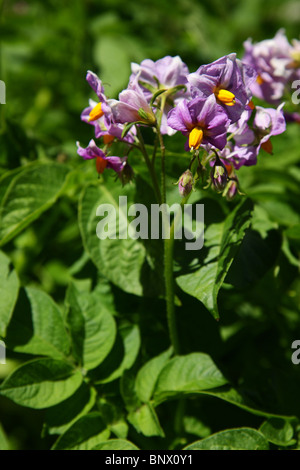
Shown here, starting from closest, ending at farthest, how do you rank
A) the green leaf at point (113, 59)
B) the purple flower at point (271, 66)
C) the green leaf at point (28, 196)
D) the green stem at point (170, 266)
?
the green stem at point (170, 266), the green leaf at point (28, 196), the purple flower at point (271, 66), the green leaf at point (113, 59)

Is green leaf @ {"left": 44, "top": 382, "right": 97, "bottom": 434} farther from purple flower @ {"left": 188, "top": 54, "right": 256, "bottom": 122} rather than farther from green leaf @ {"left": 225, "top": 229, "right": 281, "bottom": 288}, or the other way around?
purple flower @ {"left": 188, "top": 54, "right": 256, "bottom": 122}

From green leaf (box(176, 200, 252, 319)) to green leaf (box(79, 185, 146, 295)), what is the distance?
0.51 feet

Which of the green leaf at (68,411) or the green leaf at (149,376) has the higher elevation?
the green leaf at (149,376)

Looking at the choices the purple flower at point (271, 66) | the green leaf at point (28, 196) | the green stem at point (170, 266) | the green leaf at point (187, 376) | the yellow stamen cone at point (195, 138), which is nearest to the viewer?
the yellow stamen cone at point (195, 138)

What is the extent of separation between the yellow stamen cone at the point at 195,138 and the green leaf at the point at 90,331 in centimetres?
53

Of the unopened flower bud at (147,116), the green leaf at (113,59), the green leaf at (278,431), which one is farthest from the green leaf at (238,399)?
the green leaf at (113,59)

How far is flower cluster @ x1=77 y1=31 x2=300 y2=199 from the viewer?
38.9 inches

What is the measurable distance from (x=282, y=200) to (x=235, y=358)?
1.75 feet

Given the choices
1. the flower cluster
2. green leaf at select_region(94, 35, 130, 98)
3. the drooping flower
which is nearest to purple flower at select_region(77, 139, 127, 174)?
the flower cluster

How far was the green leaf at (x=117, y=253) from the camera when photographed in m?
1.25

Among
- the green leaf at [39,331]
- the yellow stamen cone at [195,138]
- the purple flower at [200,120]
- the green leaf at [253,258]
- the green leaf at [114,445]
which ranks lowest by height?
the green leaf at [114,445]

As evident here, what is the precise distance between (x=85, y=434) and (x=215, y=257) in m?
0.52

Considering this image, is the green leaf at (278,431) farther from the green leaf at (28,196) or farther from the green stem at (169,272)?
the green leaf at (28,196)

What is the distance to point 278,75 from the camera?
5.35 feet
